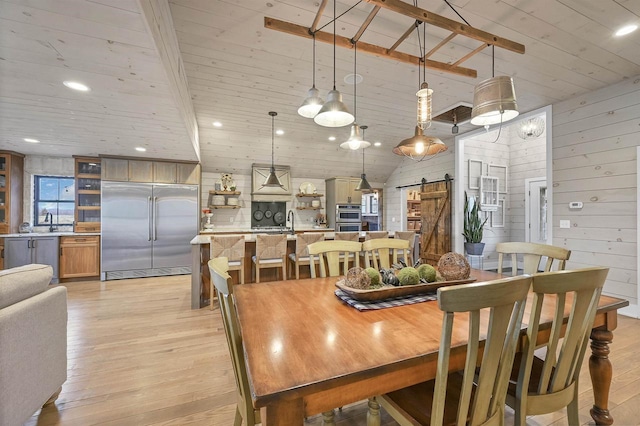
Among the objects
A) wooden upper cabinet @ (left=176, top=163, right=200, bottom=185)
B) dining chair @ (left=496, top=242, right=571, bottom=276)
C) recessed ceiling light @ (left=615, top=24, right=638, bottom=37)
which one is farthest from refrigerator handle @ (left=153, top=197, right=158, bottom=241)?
recessed ceiling light @ (left=615, top=24, right=638, bottom=37)

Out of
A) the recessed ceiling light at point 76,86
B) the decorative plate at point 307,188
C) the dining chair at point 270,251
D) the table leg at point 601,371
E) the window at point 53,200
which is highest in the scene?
the recessed ceiling light at point 76,86

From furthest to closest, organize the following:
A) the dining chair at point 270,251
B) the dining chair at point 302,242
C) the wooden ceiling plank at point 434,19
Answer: the dining chair at point 302,242 < the dining chair at point 270,251 < the wooden ceiling plank at point 434,19

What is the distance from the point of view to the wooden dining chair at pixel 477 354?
2.62 feet

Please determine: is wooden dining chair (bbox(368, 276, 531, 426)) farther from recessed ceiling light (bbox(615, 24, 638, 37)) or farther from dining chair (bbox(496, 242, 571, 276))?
recessed ceiling light (bbox(615, 24, 638, 37))

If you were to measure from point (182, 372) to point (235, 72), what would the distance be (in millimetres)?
3066

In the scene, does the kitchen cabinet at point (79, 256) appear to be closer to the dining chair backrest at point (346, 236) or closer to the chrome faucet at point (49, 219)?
the chrome faucet at point (49, 219)

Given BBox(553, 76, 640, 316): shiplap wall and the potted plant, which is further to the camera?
the potted plant

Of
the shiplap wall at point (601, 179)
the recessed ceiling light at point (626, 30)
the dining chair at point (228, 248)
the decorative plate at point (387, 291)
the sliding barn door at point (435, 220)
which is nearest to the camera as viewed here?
the decorative plate at point (387, 291)

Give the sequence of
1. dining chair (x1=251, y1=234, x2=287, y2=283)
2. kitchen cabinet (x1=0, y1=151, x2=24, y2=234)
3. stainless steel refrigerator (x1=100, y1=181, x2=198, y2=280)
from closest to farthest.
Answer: dining chair (x1=251, y1=234, x2=287, y2=283)
kitchen cabinet (x1=0, y1=151, x2=24, y2=234)
stainless steel refrigerator (x1=100, y1=181, x2=198, y2=280)

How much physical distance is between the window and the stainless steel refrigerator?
1082 millimetres

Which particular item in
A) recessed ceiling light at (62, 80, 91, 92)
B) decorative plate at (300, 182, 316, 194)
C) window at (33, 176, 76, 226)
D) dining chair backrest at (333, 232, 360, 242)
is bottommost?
dining chair backrest at (333, 232, 360, 242)

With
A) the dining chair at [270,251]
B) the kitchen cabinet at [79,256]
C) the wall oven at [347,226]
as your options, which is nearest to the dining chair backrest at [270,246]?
the dining chair at [270,251]

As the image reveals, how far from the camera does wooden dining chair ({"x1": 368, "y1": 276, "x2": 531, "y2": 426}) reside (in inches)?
31.4

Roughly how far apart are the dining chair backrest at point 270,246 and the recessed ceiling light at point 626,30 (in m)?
3.81
